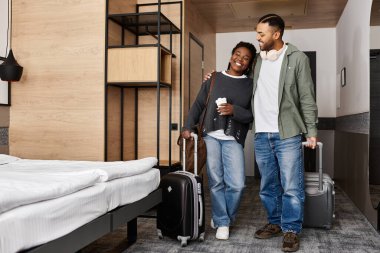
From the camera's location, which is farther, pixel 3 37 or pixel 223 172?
pixel 3 37

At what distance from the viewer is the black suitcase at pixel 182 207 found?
8.71ft

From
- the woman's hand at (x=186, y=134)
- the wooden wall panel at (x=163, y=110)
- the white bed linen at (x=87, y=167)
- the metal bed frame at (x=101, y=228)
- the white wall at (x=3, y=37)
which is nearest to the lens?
the metal bed frame at (x=101, y=228)

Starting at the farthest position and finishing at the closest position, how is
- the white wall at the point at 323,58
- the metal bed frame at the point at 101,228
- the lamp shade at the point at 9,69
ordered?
the white wall at the point at 323,58, the lamp shade at the point at 9,69, the metal bed frame at the point at 101,228

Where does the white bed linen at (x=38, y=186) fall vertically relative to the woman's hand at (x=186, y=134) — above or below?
below

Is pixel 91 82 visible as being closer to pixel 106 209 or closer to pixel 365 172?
pixel 106 209

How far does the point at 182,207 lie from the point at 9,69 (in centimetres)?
199

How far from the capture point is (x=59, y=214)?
5.47ft

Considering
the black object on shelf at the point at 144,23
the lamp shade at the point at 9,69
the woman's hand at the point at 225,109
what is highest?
the black object on shelf at the point at 144,23

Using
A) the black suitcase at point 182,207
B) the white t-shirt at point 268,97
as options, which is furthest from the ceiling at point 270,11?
the black suitcase at point 182,207

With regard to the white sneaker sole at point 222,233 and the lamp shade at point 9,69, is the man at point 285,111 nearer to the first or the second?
the white sneaker sole at point 222,233

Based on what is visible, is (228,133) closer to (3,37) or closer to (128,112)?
(128,112)

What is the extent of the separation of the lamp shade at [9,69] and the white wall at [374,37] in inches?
114

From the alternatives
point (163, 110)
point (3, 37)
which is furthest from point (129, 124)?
point (3, 37)

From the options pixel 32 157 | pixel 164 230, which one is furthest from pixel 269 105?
pixel 32 157
